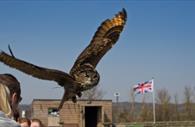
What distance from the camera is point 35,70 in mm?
4734

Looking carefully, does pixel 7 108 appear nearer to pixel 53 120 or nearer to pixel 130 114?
pixel 53 120

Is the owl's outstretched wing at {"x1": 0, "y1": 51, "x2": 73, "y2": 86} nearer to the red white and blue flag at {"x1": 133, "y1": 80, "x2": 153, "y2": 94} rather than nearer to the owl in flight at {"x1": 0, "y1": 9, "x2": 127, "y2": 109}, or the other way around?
the owl in flight at {"x1": 0, "y1": 9, "x2": 127, "y2": 109}

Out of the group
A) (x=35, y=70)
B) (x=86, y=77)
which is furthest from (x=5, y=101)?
(x=86, y=77)

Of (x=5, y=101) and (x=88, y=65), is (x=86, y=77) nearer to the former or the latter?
(x=88, y=65)

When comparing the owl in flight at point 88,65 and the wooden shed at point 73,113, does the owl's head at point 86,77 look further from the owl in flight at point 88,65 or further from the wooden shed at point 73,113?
the wooden shed at point 73,113

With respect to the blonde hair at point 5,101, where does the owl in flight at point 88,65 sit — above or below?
above

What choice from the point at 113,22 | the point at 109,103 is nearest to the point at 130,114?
the point at 109,103

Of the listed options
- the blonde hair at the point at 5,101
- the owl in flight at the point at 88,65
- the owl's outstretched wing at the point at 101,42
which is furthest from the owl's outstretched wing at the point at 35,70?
the blonde hair at the point at 5,101

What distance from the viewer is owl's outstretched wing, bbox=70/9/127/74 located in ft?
17.2

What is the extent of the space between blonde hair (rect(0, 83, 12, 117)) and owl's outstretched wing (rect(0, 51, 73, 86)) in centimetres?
158

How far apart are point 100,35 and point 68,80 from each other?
1.69 feet

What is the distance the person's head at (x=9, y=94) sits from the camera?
288 centimetres

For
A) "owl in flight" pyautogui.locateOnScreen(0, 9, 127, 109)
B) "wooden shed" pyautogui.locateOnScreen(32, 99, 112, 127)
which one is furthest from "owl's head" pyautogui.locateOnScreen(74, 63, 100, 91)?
"wooden shed" pyautogui.locateOnScreen(32, 99, 112, 127)

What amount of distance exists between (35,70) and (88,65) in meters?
0.63
